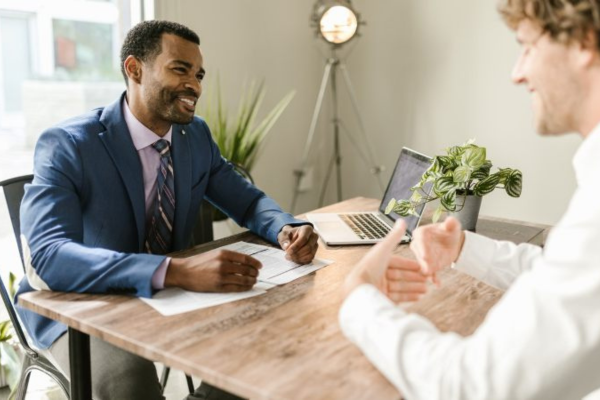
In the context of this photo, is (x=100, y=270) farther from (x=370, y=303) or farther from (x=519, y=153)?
(x=519, y=153)

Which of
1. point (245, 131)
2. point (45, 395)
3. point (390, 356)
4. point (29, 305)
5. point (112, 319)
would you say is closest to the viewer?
point (390, 356)

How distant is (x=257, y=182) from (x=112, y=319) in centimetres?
250

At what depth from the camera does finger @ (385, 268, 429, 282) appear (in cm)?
112

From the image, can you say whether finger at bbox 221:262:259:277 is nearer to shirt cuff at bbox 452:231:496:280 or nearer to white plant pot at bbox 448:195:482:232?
shirt cuff at bbox 452:231:496:280

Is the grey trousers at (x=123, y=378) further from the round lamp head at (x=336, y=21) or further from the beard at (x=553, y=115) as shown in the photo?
the round lamp head at (x=336, y=21)

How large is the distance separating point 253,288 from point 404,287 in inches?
14.2

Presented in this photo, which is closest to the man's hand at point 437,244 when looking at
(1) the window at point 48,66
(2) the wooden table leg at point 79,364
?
(2) the wooden table leg at point 79,364

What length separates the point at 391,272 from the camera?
1.12m

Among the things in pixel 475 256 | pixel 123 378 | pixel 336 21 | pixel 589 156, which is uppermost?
pixel 336 21

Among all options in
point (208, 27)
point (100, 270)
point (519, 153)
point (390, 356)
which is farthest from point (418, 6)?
point (390, 356)

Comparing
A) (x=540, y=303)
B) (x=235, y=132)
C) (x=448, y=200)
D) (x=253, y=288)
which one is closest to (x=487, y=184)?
(x=448, y=200)

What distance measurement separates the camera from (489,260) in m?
1.29

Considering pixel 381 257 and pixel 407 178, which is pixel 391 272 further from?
pixel 407 178

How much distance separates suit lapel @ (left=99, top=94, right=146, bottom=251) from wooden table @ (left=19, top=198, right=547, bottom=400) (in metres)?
0.42
